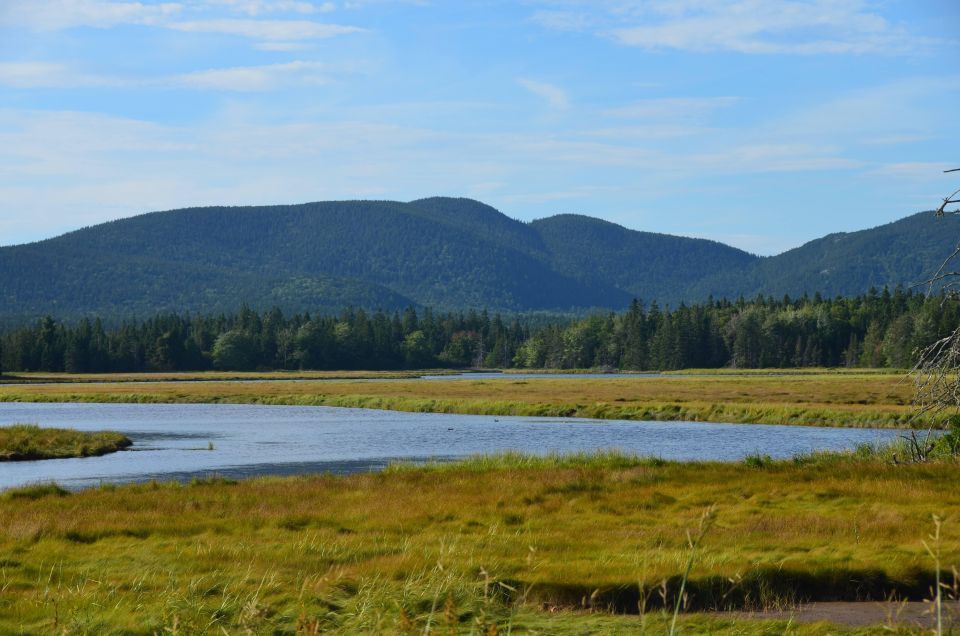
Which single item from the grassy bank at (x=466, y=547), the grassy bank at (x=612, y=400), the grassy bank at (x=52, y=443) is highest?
the grassy bank at (x=466, y=547)

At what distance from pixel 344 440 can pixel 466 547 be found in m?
38.6

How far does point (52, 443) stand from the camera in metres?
51.2

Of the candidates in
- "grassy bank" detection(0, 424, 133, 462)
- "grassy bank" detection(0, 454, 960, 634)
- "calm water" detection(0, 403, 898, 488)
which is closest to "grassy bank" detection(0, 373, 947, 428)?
"calm water" detection(0, 403, 898, 488)

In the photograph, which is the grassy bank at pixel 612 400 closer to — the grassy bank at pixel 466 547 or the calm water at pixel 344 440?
the calm water at pixel 344 440

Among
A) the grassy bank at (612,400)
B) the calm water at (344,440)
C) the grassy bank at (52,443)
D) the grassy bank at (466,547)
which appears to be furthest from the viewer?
the grassy bank at (612,400)

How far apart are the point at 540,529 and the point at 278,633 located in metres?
9.89

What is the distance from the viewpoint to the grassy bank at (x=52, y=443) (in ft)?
160

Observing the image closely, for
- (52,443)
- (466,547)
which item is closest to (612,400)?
(52,443)

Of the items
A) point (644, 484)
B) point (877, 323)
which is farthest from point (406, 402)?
point (877, 323)

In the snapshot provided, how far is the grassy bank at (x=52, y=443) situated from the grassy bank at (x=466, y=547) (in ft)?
67.1

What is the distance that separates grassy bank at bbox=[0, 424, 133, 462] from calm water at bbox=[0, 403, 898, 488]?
1810 mm

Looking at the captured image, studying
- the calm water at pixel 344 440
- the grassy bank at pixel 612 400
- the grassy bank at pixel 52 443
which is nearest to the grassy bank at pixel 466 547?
the calm water at pixel 344 440

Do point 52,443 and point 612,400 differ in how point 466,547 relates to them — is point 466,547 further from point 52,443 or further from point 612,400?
point 612,400

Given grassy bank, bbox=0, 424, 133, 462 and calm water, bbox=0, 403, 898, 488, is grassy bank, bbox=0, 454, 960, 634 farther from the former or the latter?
grassy bank, bbox=0, 424, 133, 462
